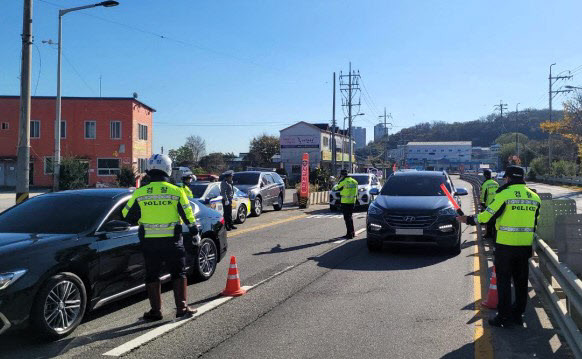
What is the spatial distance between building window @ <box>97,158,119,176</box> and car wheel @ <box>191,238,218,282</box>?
37.6m

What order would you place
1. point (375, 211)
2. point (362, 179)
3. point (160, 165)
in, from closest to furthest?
point (160, 165), point (375, 211), point (362, 179)

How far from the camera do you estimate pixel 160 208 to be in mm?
5645

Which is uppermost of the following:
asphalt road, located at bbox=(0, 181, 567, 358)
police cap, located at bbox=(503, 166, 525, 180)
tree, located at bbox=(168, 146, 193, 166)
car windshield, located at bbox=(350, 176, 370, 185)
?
tree, located at bbox=(168, 146, 193, 166)

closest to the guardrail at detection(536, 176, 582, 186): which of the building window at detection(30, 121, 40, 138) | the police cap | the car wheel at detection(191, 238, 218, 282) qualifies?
the police cap

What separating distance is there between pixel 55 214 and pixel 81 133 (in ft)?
131

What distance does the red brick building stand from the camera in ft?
139

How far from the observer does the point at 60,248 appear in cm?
517

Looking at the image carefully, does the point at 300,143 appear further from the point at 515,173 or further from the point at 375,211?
the point at 515,173

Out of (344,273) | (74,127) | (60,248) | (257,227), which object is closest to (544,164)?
(74,127)

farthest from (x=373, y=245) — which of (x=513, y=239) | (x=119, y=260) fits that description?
(x=119, y=260)

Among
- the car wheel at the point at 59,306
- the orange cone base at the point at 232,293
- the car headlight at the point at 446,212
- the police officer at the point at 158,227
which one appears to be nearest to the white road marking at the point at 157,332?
the orange cone base at the point at 232,293

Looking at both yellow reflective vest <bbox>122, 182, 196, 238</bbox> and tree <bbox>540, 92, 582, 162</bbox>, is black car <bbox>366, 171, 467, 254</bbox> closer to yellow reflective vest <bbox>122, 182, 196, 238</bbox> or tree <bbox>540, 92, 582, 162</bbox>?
yellow reflective vest <bbox>122, 182, 196, 238</bbox>

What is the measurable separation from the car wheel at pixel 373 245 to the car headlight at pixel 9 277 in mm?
6954

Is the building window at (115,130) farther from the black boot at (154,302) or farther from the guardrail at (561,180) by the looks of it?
the guardrail at (561,180)
